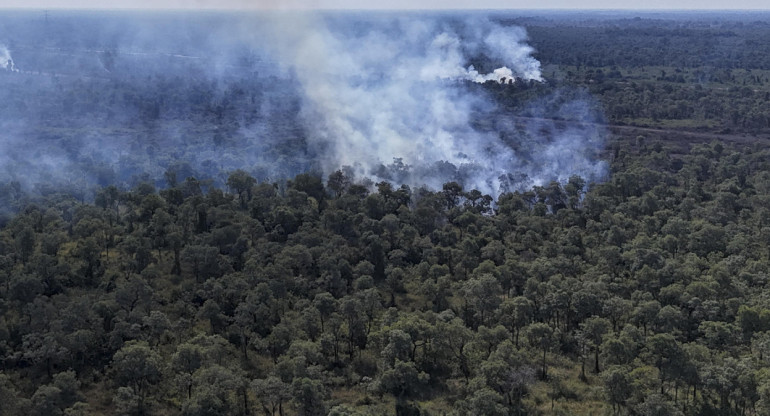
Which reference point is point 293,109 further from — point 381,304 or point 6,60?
point 6,60

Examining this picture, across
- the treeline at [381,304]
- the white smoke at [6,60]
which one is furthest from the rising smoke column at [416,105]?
the white smoke at [6,60]

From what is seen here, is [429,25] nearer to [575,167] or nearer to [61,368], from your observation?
[575,167]

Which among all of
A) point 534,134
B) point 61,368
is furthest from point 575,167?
point 61,368

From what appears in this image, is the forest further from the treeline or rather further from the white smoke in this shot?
the white smoke

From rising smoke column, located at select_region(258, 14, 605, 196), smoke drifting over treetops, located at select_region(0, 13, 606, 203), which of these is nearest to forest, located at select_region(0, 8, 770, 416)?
smoke drifting over treetops, located at select_region(0, 13, 606, 203)

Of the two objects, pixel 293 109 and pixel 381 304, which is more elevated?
pixel 293 109

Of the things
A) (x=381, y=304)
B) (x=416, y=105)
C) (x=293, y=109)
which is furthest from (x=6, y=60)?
(x=381, y=304)

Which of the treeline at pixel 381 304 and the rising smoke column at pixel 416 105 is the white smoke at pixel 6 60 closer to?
the rising smoke column at pixel 416 105
